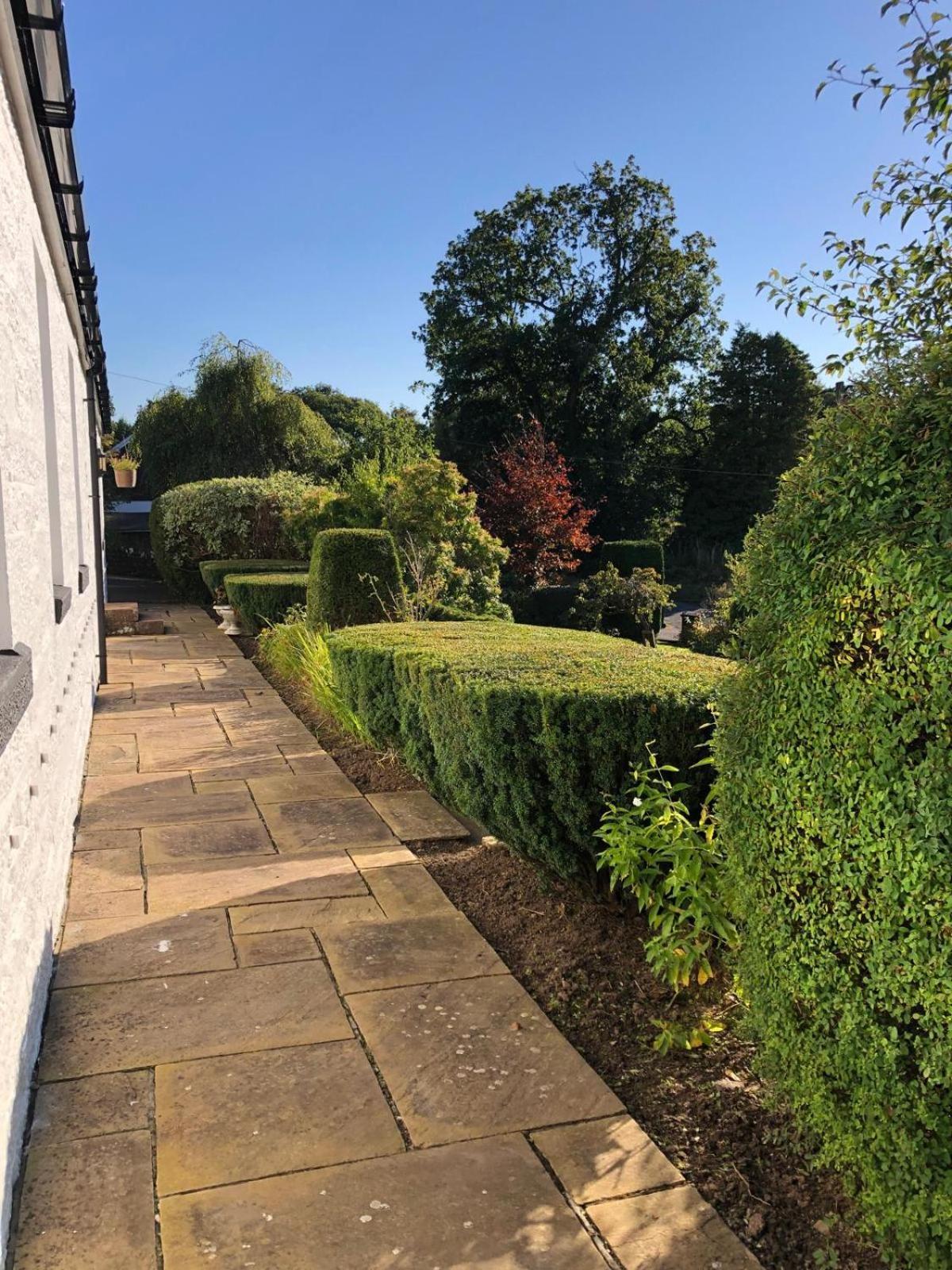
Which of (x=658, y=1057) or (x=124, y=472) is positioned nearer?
(x=658, y=1057)

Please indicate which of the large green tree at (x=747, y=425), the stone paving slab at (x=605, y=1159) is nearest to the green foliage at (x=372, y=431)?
the large green tree at (x=747, y=425)

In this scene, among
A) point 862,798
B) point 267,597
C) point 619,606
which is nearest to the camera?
point 862,798

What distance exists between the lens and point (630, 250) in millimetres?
26734

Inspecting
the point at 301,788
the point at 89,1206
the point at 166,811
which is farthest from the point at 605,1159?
the point at 301,788

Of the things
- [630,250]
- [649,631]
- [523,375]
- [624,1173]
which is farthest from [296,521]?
[630,250]

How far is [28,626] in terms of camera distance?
242cm

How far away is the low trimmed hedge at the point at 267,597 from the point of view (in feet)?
34.5

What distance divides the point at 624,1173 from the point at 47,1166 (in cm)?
127

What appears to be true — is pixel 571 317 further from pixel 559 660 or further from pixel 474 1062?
pixel 474 1062

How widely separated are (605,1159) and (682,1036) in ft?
1.69

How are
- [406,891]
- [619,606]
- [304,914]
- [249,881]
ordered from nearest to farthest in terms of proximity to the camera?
[304,914], [406,891], [249,881], [619,606]

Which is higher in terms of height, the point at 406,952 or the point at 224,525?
the point at 224,525

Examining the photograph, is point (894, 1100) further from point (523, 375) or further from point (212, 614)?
point (523, 375)

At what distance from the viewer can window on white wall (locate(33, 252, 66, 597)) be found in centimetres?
349
